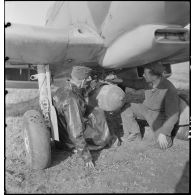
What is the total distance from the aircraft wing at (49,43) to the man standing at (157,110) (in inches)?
28.7

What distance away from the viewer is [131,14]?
1.76 metres

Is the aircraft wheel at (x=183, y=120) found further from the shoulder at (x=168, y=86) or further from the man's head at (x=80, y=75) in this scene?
the man's head at (x=80, y=75)

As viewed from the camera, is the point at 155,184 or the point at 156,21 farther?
the point at 156,21

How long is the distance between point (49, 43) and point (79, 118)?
0.70 m

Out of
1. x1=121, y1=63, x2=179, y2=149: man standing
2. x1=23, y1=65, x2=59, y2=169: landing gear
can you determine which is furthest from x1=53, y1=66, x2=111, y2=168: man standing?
x1=121, y1=63, x2=179, y2=149: man standing

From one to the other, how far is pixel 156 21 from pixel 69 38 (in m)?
0.80

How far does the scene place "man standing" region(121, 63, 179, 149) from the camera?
107 inches

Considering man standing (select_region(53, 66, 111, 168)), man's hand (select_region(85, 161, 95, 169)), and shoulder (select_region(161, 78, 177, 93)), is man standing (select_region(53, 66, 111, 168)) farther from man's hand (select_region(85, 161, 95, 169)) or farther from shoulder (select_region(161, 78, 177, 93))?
shoulder (select_region(161, 78, 177, 93))

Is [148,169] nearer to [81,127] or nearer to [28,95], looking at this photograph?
[81,127]

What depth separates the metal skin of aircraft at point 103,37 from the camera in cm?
175

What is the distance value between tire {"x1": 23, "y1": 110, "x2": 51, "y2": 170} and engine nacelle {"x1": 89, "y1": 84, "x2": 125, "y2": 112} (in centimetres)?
66

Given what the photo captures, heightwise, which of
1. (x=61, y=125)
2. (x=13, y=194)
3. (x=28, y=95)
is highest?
(x=28, y=95)

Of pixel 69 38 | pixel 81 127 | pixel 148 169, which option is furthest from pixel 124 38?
pixel 148 169

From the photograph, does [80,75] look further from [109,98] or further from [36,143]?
[36,143]
